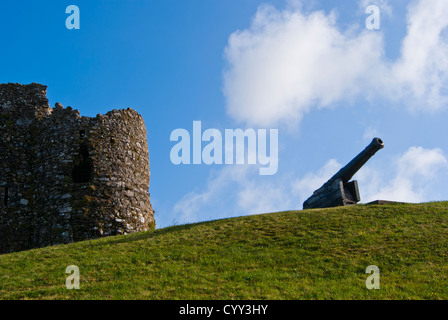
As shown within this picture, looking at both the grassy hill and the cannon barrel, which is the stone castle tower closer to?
the grassy hill

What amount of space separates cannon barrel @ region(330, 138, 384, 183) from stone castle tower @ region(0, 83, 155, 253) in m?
10.5

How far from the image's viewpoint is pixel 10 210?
22.0 m

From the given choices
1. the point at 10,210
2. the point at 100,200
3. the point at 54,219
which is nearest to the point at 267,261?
the point at 100,200

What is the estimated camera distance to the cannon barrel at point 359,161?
2212cm

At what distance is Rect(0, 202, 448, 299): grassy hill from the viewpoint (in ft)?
37.1

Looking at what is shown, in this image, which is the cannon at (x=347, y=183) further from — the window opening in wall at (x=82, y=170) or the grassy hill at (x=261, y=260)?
the window opening in wall at (x=82, y=170)

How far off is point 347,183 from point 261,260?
1023 centimetres

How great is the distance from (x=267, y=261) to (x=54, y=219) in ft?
38.9

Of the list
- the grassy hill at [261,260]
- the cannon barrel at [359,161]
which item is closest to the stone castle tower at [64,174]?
the grassy hill at [261,260]

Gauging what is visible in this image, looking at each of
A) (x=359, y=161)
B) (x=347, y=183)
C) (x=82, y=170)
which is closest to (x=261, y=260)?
(x=347, y=183)

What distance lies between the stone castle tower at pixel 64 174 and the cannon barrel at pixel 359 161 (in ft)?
34.6
